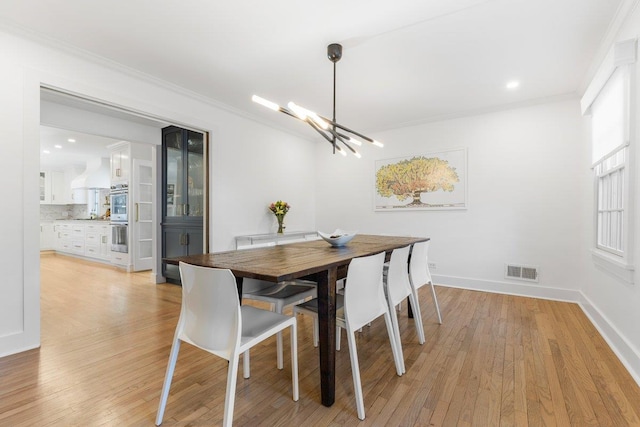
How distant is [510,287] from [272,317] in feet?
11.4

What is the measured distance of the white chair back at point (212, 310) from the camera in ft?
4.40

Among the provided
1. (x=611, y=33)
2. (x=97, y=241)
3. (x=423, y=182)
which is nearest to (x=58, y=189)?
(x=97, y=241)

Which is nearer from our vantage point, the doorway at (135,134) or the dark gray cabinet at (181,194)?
the doorway at (135,134)

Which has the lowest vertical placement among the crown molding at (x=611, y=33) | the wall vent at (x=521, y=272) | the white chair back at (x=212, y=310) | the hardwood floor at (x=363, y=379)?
the hardwood floor at (x=363, y=379)

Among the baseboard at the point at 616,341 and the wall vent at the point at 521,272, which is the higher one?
the wall vent at the point at 521,272

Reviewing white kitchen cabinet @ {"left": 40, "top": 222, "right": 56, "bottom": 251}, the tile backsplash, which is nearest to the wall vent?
the tile backsplash

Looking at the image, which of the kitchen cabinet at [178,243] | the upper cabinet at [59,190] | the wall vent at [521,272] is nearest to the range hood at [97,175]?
the upper cabinet at [59,190]

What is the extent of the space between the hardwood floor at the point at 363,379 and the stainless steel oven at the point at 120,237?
2843 millimetres

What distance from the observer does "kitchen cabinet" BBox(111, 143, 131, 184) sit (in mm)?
5570

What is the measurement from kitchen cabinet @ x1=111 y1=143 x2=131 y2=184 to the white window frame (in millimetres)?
6442

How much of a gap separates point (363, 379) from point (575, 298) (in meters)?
3.12

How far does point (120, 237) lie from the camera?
578 cm

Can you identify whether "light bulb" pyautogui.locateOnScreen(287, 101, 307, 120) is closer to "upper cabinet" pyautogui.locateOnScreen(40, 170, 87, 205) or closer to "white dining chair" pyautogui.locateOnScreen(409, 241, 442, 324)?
"white dining chair" pyautogui.locateOnScreen(409, 241, 442, 324)

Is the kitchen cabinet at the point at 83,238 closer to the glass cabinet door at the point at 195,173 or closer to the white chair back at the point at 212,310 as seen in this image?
the glass cabinet door at the point at 195,173
